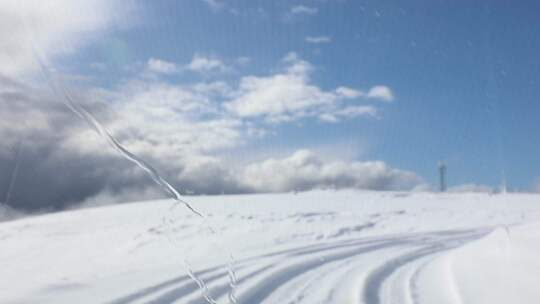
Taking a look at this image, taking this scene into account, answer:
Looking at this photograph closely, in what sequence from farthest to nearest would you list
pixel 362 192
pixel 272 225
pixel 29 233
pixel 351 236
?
pixel 362 192 < pixel 272 225 < pixel 351 236 < pixel 29 233

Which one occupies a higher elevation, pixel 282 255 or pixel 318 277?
pixel 282 255

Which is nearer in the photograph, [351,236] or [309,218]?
[351,236]

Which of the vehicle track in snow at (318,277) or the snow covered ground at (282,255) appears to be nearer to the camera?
the vehicle track in snow at (318,277)

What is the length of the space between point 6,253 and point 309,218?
22.8ft

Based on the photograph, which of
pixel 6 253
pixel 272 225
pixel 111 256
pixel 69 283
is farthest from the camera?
pixel 272 225

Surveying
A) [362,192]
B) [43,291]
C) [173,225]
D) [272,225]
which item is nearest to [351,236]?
[272,225]

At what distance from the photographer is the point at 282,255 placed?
285 inches

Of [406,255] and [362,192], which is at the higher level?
[362,192]

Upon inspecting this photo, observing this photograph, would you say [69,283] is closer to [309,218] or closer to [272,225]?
[272,225]

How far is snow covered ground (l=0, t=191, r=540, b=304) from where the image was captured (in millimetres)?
4660

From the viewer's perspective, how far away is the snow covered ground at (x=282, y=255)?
466 cm

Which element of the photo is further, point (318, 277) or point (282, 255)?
point (282, 255)

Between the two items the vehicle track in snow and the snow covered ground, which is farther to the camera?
the snow covered ground

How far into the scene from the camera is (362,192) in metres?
18.7
